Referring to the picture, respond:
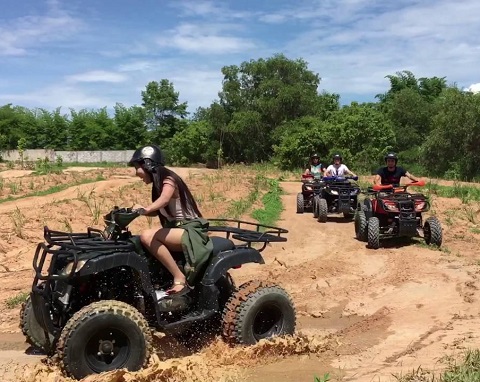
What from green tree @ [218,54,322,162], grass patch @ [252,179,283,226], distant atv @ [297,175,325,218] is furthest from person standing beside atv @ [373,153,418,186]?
green tree @ [218,54,322,162]

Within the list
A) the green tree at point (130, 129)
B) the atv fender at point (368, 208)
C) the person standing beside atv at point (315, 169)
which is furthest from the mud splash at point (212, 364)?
the green tree at point (130, 129)

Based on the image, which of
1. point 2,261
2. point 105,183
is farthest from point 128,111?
point 2,261

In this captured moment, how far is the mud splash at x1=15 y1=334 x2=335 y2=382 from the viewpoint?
4.48 m

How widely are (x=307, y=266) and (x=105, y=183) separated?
10.2m

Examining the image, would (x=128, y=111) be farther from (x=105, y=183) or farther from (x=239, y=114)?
(x=105, y=183)

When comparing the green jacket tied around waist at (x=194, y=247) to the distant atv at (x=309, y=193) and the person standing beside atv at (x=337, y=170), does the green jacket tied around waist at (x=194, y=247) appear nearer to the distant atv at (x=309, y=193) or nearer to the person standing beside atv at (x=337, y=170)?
the distant atv at (x=309, y=193)

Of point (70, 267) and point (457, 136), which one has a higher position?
point (457, 136)

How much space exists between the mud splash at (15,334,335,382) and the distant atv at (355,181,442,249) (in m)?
5.54


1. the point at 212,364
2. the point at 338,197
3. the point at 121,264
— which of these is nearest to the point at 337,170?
the point at 338,197

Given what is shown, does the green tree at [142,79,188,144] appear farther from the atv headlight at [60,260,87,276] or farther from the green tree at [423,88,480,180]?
the atv headlight at [60,260,87,276]

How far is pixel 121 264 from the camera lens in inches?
188

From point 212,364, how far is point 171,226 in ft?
4.13

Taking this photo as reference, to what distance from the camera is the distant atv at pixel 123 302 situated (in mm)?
4531

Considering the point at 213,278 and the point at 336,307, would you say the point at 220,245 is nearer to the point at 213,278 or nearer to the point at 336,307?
the point at 213,278
